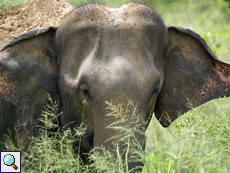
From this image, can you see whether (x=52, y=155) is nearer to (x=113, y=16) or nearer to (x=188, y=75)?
(x=113, y=16)

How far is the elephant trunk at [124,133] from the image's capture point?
8.16ft

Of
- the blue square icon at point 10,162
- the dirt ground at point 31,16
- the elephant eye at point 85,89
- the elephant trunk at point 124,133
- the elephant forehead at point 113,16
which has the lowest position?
the blue square icon at point 10,162

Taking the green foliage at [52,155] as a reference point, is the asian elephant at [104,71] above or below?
above

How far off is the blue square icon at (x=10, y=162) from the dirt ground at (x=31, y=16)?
1244mm

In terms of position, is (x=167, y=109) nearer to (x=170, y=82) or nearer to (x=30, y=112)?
(x=170, y=82)

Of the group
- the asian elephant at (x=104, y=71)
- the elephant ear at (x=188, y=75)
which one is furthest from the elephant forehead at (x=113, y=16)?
the elephant ear at (x=188, y=75)

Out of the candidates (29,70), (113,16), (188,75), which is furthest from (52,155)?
(188,75)

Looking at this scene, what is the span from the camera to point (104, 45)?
287cm

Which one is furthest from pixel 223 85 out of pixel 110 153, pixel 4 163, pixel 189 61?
pixel 4 163

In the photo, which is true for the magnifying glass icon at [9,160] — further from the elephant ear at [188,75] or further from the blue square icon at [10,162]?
the elephant ear at [188,75]

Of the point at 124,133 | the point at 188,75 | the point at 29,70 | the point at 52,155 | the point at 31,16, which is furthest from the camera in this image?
the point at 31,16

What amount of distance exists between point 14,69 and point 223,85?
1.92m

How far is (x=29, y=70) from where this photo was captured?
10.5ft

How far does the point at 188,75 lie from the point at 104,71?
1144 mm
